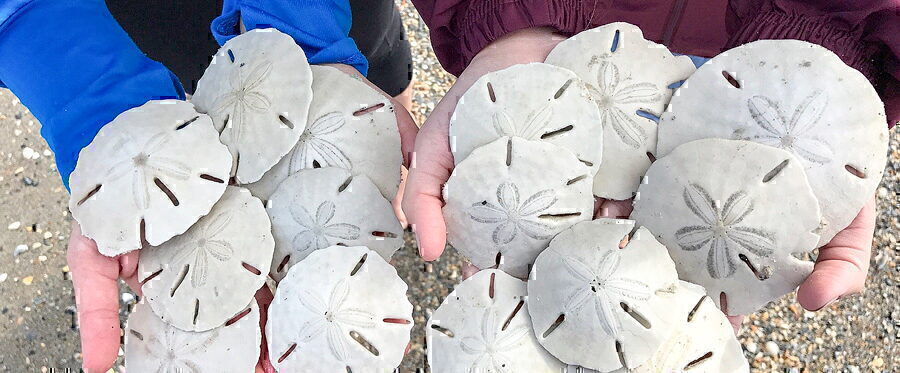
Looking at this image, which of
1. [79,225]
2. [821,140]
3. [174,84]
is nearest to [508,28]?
[821,140]

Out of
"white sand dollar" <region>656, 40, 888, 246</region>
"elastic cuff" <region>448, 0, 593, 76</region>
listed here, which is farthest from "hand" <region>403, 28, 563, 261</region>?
"white sand dollar" <region>656, 40, 888, 246</region>

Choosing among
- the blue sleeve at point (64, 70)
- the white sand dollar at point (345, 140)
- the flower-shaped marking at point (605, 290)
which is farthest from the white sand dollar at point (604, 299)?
the blue sleeve at point (64, 70)

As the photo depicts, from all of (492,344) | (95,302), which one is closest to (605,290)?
(492,344)

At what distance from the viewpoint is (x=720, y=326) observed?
44.9 inches

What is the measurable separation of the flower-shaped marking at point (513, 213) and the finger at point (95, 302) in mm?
757

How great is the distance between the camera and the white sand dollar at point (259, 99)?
1.33 metres

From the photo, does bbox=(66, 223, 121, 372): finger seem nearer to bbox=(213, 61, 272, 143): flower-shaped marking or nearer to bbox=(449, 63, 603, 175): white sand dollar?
bbox=(213, 61, 272, 143): flower-shaped marking

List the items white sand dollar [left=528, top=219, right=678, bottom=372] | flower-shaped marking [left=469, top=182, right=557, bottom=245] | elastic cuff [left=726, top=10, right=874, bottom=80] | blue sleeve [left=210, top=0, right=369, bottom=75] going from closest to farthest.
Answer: white sand dollar [left=528, top=219, right=678, bottom=372], flower-shaped marking [left=469, top=182, right=557, bottom=245], elastic cuff [left=726, top=10, right=874, bottom=80], blue sleeve [left=210, top=0, right=369, bottom=75]

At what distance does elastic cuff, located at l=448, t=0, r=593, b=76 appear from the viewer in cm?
148

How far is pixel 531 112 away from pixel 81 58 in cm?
102

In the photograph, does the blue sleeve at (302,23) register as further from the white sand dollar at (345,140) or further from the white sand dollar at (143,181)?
the white sand dollar at (143,181)

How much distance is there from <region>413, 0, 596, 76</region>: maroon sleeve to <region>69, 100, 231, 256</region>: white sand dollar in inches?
24.0

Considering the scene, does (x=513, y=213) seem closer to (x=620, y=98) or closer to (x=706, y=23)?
(x=620, y=98)

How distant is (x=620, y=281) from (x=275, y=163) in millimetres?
720
